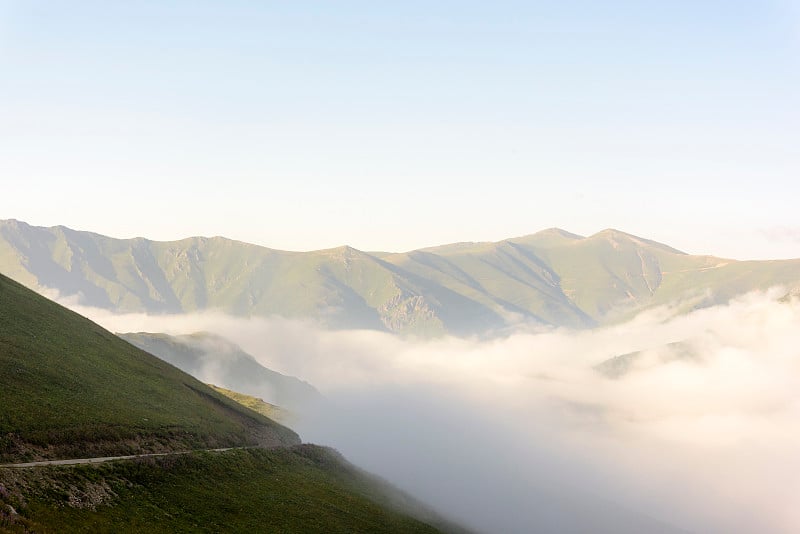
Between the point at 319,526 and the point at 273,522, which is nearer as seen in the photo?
the point at 273,522

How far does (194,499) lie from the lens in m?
60.0

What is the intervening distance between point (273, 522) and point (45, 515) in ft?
93.7

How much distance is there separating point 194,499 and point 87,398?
89.3 ft

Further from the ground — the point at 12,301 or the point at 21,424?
the point at 12,301

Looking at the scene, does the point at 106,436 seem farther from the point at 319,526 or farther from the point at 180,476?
the point at 319,526

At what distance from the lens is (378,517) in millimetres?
87000

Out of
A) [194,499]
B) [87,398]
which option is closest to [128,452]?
[194,499]

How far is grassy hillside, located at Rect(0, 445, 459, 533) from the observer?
42.7 metres

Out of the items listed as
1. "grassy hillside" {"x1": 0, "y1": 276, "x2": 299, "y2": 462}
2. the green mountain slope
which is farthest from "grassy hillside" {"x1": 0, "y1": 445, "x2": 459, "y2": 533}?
"grassy hillside" {"x1": 0, "y1": 276, "x2": 299, "y2": 462}

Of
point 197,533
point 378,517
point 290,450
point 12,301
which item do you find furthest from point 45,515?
point 12,301

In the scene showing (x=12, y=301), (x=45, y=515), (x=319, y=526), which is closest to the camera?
(x=45, y=515)

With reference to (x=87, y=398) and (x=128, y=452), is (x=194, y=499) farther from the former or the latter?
(x=87, y=398)

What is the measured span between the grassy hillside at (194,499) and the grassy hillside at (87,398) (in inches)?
269

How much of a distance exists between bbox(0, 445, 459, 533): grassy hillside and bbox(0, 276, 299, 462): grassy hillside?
6.82m
